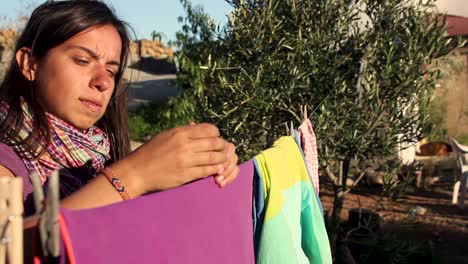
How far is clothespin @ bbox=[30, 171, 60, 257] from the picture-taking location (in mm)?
1036

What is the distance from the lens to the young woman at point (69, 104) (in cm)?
148

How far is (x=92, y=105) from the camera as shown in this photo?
1.68 m

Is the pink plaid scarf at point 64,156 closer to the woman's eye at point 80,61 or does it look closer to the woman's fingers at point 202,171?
the woman's eye at point 80,61

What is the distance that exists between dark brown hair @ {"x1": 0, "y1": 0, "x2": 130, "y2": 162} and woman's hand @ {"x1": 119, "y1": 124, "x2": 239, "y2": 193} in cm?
40

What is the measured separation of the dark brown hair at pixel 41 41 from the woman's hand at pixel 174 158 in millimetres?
397

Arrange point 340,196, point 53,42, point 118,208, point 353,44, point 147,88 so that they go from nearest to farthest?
point 118,208
point 53,42
point 353,44
point 340,196
point 147,88

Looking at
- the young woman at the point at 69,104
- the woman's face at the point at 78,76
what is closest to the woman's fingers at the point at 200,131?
the young woman at the point at 69,104

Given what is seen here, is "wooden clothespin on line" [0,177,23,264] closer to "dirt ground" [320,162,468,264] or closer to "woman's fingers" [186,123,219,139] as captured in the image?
"woman's fingers" [186,123,219,139]

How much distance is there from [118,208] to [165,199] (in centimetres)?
17

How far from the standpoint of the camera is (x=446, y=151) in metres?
12.3

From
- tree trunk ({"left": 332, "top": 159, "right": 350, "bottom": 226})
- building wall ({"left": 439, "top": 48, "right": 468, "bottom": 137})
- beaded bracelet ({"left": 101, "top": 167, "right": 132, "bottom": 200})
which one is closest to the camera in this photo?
beaded bracelet ({"left": 101, "top": 167, "right": 132, "bottom": 200})

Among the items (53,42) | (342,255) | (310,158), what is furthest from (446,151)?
(53,42)

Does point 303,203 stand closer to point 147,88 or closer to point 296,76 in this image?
point 296,76

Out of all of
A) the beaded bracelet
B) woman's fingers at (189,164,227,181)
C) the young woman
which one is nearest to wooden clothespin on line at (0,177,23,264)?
the beaded bracelet
